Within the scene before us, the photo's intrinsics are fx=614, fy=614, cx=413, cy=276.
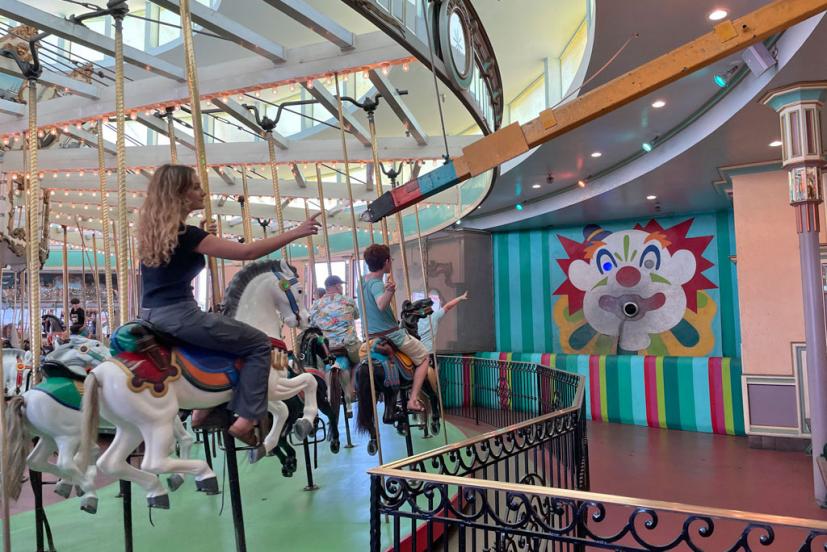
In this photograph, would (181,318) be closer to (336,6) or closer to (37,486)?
(37,486)

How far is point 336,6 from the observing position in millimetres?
8352

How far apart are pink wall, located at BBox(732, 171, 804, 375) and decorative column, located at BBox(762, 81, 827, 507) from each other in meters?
2.19

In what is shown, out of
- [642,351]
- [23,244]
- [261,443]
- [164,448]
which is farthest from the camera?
[642,351]

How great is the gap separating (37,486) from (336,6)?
6933 mm

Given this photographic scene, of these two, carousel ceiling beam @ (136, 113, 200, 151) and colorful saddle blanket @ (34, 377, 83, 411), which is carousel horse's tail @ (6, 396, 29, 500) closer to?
colorful saddle blanket @ (34, 377, 83, 411)

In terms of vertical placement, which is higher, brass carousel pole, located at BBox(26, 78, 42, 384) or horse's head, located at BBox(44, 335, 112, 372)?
brass carousel pole, located at BBox(26, 78, 42, 384)

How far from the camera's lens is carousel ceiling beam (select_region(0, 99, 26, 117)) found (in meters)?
5.11

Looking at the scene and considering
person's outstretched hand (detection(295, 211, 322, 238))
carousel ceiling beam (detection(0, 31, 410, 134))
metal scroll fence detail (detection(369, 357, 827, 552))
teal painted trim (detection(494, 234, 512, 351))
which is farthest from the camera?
teal painted trim (detection(494, 234, 512, 351))

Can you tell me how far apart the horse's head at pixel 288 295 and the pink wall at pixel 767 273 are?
6104 millimetres

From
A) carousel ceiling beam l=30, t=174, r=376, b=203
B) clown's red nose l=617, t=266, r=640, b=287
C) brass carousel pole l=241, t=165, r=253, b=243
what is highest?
carousel ceiling beam l=30, t=174, r=376, b=203

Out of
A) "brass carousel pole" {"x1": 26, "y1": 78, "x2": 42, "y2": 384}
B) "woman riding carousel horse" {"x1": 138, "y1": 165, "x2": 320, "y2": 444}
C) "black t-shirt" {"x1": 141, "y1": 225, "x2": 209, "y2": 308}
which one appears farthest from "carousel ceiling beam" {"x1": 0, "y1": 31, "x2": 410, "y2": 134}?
"black t-shirt" {"x1": 141, "y1": 225, "x2": 209, "y2": 308}

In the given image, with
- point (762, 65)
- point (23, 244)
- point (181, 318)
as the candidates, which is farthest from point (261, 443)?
point (762, 65)

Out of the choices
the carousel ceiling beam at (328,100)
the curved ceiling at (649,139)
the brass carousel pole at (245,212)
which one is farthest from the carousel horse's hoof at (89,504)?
the curved ceiling at (649,139)

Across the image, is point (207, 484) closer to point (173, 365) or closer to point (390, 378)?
point (173, 365)
